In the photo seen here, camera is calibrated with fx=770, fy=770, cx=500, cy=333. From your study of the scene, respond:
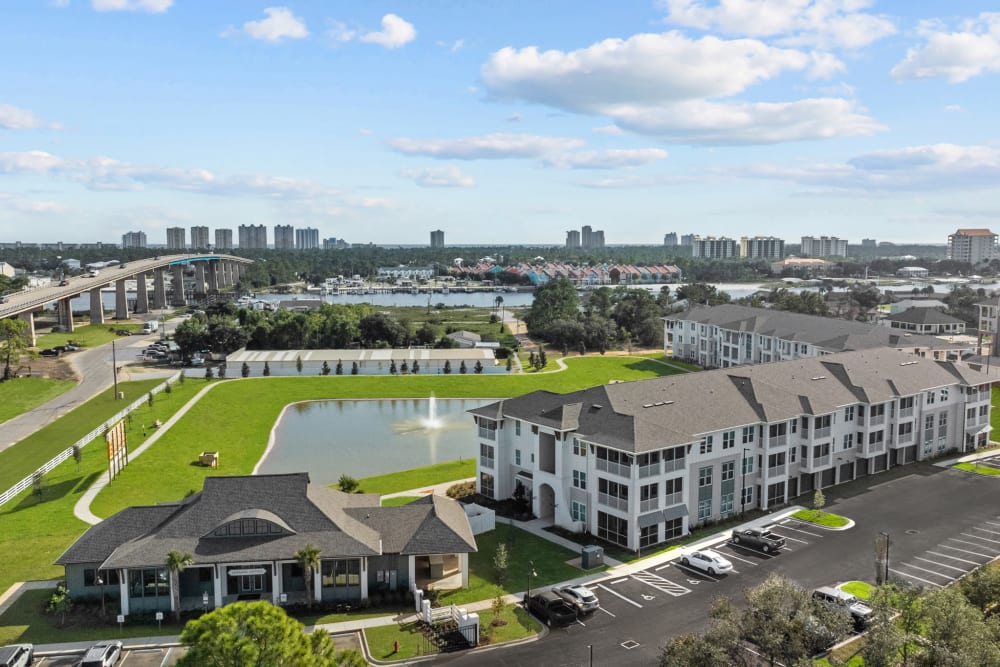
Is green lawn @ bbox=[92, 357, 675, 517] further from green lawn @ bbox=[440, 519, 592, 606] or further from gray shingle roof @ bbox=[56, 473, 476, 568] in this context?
gray shingle roof @ bbox=[56, 473, 476, 568]

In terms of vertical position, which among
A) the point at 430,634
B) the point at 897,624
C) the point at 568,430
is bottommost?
the point at 430,634

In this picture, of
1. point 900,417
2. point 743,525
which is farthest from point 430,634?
point 900,417

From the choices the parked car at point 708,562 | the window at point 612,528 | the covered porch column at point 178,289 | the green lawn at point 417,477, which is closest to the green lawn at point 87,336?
the covered porch column at point 178,289

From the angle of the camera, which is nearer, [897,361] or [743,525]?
[743,525]

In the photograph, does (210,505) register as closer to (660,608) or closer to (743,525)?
(660,608)

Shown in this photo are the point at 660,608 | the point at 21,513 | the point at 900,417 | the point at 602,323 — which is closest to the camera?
the point at 660,608

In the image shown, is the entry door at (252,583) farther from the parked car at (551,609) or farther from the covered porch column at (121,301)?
the covered porch column at (121,301)
